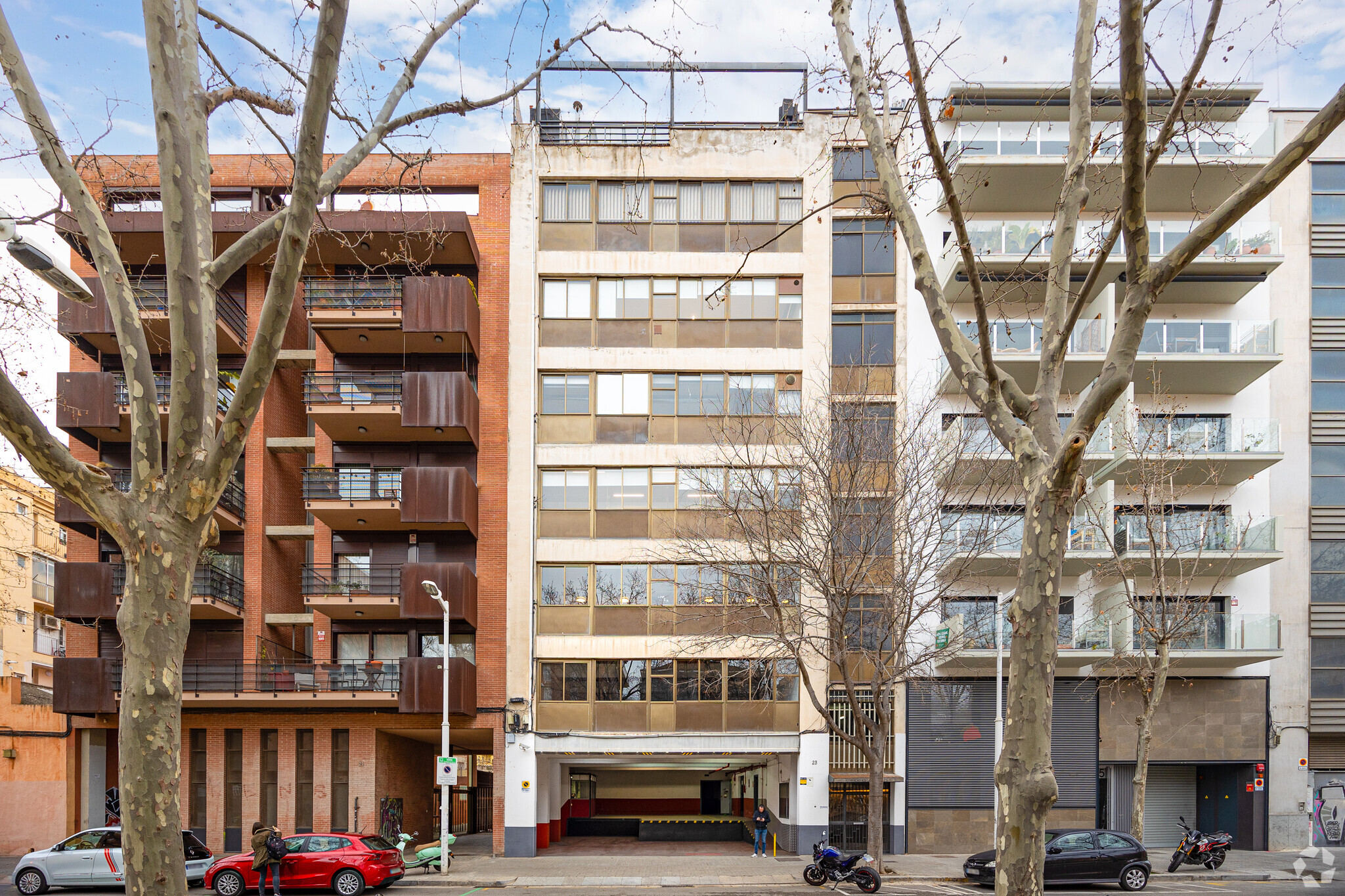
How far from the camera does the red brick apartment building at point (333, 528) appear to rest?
26734mm

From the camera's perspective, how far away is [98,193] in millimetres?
26656

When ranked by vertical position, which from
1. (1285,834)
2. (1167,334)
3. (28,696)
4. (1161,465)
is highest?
(1167,334)

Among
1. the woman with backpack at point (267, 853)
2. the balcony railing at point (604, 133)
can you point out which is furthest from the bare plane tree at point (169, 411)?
the balcony railing at point (604, 133)

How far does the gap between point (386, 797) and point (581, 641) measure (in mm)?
7653

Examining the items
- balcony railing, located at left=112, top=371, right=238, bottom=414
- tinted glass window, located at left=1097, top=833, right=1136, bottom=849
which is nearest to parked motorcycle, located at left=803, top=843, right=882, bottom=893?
tinted glass window, located at left=1097, top=833, right=1136, bottom=849

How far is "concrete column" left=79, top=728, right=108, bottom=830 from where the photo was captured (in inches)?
1128

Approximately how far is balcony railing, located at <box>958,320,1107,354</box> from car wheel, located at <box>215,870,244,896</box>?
2245 cm

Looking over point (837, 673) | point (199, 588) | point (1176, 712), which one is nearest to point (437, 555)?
point (199, 588)

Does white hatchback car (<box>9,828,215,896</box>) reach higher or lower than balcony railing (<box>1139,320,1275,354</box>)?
lower

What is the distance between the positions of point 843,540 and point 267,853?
13755mm

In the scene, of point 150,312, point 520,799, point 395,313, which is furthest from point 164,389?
point 520,799

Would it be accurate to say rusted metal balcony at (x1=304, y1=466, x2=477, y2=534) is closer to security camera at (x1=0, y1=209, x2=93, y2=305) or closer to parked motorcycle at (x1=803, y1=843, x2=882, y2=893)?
parked motorcycle at (x1=803, y1=843, x2=882, y2=893)

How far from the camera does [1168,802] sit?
2878 cm

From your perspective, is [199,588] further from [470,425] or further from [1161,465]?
[1161,465]
